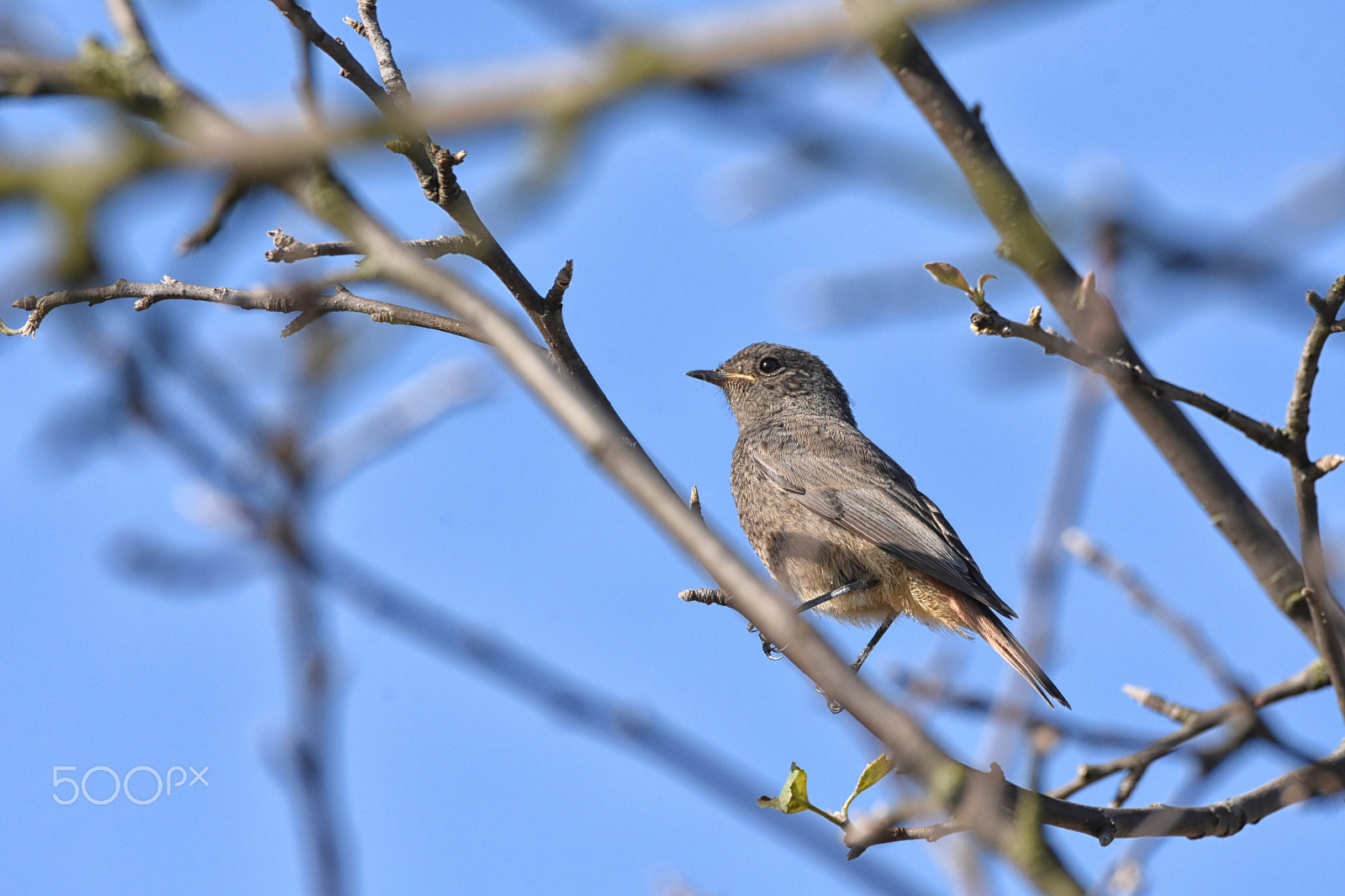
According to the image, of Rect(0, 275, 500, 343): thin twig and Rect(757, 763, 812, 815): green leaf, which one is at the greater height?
Rect(0, 275, 500, 343): thin twig

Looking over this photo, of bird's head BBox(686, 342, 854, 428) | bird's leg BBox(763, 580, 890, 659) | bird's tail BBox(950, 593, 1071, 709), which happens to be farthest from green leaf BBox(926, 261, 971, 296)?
bird's head BBox(686, 342, 854, 428)

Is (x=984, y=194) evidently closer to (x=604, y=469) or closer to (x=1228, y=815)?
(x=1228, y=815)

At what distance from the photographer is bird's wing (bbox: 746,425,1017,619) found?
6707 mm

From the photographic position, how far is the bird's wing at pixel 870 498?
6707 mm

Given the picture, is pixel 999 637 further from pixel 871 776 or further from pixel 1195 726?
pixel 871 776

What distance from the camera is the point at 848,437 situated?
8.16m

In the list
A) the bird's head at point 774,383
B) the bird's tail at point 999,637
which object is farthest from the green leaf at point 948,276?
the bird's head at point 774,383

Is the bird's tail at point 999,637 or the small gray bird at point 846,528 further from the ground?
the small gray bird at point 846,528

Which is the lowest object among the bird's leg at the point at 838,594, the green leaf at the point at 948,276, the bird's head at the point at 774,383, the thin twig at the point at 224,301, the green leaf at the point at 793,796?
the green leaf at the point at 793,796

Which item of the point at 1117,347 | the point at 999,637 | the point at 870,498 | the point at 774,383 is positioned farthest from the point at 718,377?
the point at 1117,347

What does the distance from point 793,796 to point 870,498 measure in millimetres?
4061

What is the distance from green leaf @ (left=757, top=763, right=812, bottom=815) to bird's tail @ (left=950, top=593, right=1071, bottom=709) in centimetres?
250

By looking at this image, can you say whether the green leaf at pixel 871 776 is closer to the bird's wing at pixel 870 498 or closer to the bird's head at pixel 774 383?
the bird's wing at pixel 870 498

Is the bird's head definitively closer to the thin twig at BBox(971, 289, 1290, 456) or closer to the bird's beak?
the bird's beak
